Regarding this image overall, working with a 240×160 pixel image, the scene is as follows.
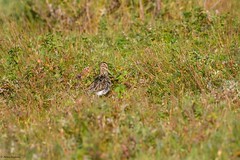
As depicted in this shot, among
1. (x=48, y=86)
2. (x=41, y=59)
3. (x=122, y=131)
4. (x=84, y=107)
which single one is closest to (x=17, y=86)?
(x=48, y=86)

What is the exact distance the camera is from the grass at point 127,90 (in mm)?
4762

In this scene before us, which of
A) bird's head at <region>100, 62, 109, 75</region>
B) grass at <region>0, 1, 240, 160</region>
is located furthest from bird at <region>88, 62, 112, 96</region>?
grass at <region>0, 1, 240, 160</region>

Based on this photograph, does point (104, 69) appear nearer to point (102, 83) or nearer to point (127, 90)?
point (102, 83)

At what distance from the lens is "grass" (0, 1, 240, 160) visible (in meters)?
4.76

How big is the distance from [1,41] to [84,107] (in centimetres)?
329

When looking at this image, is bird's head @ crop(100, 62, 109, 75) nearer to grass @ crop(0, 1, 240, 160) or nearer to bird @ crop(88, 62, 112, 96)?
bird @ crop(88, 62, 112, 96)

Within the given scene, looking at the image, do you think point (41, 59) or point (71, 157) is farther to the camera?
point (41, 59)

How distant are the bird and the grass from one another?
0.11 metres

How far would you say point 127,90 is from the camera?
6.36 m

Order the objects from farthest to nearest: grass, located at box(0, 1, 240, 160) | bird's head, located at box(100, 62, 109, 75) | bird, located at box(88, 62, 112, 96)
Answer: bird's head, located at box(100, 62, 109, 75), bird, located at box(88, 62, 112, 96), grass, located at box(0, 1, 240, 160)

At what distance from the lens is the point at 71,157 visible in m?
4.62

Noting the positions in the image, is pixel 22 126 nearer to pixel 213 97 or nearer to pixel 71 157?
pixel 71 157

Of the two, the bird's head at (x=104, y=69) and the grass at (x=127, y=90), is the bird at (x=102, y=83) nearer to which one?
the bird's head at (x=104, y=69)

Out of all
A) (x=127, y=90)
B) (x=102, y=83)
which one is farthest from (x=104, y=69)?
(x=127, y=90)
